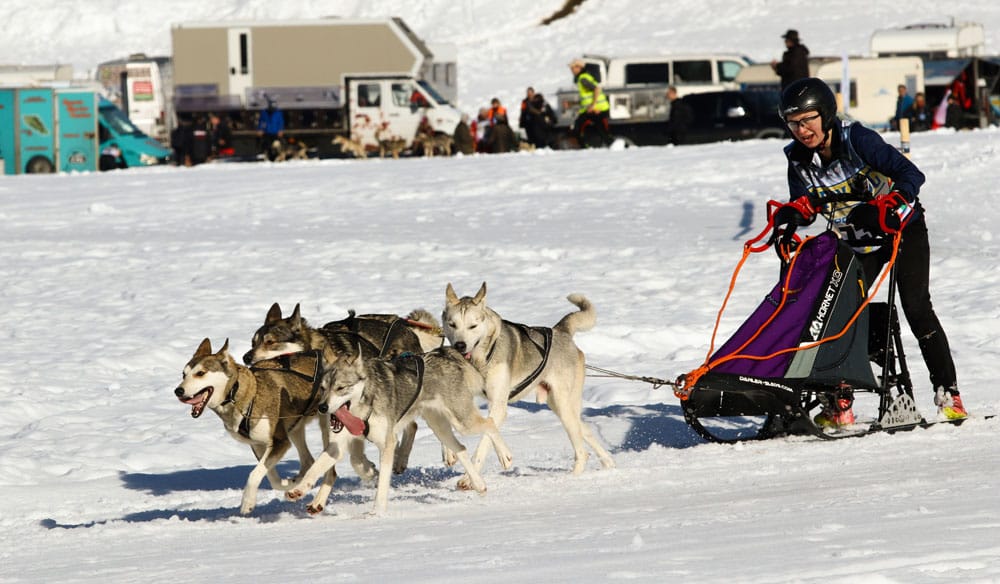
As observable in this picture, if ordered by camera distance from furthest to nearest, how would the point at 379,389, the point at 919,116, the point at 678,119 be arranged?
the point at 919,116 < the point at 678,119 < the point at 379,389

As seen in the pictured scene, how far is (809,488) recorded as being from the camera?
4582 mm

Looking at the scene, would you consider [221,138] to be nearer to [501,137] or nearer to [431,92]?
[431,92]

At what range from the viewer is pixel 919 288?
569 centimetres

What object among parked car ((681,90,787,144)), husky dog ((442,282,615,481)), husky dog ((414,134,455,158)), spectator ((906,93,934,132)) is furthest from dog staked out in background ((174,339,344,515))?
spectator ((906,93,934,132))

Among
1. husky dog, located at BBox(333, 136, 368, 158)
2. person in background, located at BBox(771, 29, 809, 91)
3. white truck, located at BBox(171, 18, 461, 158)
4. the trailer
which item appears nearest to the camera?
person in background, located at BBox(771, 29, 809, 91)

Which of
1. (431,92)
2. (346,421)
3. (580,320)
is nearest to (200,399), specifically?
(346,421)

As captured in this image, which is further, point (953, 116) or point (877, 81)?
point (877, 81)

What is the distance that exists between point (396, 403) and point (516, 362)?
75 centimetres

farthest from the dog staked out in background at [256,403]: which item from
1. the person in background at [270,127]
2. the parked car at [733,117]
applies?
the person in background at [270,127]

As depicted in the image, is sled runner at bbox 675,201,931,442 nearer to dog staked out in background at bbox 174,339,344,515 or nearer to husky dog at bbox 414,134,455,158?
dog staked out in background at bbox 174,339,344,515

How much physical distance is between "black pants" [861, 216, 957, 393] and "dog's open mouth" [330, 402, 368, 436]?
86.4 inches

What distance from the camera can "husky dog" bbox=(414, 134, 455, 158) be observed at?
24.0 metres

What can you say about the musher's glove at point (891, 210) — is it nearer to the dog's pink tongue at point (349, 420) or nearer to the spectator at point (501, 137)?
the dog's pink tongue at point (349, 420)

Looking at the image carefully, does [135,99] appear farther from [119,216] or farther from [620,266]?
[620,266]
